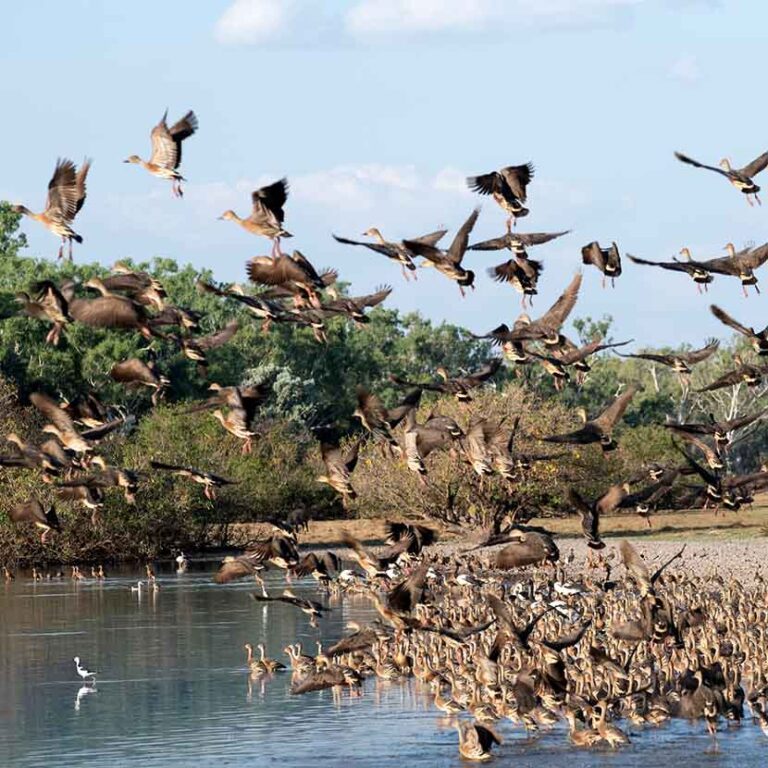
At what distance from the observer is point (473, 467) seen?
90.4 feet

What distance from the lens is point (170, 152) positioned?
25.4 metres

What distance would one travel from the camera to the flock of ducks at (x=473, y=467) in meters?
25.1

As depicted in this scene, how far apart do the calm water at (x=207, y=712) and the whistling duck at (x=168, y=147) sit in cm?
830

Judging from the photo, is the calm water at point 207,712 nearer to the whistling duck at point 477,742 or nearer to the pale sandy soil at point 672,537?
the whistling duck at point 477,742

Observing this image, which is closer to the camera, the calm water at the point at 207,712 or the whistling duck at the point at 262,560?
the calm water at the point at 207,712

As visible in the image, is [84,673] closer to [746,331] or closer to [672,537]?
[746,331]

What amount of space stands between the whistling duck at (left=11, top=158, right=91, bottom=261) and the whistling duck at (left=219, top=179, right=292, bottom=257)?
7.65 ft

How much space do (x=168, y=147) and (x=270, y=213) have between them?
1.74m

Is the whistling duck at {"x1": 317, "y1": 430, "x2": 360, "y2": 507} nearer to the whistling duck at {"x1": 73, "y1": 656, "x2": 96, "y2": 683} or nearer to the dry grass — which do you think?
the whistling duck at {"x1": 73, "y1": 656, "x2": 96, "y2": 683}

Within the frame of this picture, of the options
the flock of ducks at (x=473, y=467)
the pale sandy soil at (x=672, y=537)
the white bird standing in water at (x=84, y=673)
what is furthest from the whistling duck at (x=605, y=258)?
the pale sandy soil at (x=672, y=537)

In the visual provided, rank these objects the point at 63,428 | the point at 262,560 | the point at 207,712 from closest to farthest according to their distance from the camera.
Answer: the point at 63,428
the point at 207,712
the point at 262,560

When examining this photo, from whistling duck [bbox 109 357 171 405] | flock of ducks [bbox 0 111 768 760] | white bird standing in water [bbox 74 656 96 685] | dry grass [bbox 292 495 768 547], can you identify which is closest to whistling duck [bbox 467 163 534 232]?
flock of ducks [bbox 0 111 768 760]

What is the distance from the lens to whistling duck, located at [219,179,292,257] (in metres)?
24.9

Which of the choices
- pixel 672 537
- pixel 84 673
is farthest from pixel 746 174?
pixel 672 537
